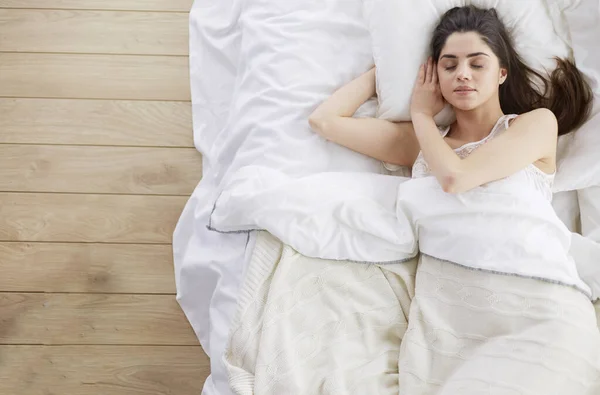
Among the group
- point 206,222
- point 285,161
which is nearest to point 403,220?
point 285,161

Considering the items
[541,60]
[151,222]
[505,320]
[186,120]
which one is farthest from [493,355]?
[186,120]

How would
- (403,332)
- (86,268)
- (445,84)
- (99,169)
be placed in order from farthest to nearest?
(99,169)
(86,268)
(445,84)
(403,332)

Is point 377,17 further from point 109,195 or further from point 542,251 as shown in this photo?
point 109,195

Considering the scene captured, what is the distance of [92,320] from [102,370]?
0.41 ft

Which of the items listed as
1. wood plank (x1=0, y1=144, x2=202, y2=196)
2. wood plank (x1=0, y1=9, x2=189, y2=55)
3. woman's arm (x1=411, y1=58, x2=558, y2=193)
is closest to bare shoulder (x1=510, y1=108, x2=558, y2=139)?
woman's arm (x1=411, y1=58, x2=558, y2=193)

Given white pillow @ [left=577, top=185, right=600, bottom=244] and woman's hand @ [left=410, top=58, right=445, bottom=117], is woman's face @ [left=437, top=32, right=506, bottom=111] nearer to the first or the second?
woman's hand @ [left=410, top=58, right=445, bottom=117]

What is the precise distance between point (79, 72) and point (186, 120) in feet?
1.15

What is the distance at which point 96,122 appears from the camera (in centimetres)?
177

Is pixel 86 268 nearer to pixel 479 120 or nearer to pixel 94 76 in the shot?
pixel 94 76

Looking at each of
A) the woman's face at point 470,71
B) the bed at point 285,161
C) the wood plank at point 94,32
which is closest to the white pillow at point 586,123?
the bed at point 285,161

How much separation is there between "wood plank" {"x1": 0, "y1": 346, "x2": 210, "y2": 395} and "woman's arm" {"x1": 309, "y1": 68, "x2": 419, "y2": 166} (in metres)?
0.61

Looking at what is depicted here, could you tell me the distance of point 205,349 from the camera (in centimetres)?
149

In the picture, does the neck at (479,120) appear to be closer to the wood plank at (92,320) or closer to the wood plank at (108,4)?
the wood plank at (92,320)

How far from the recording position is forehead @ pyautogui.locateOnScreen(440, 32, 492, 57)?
1.29 meters
